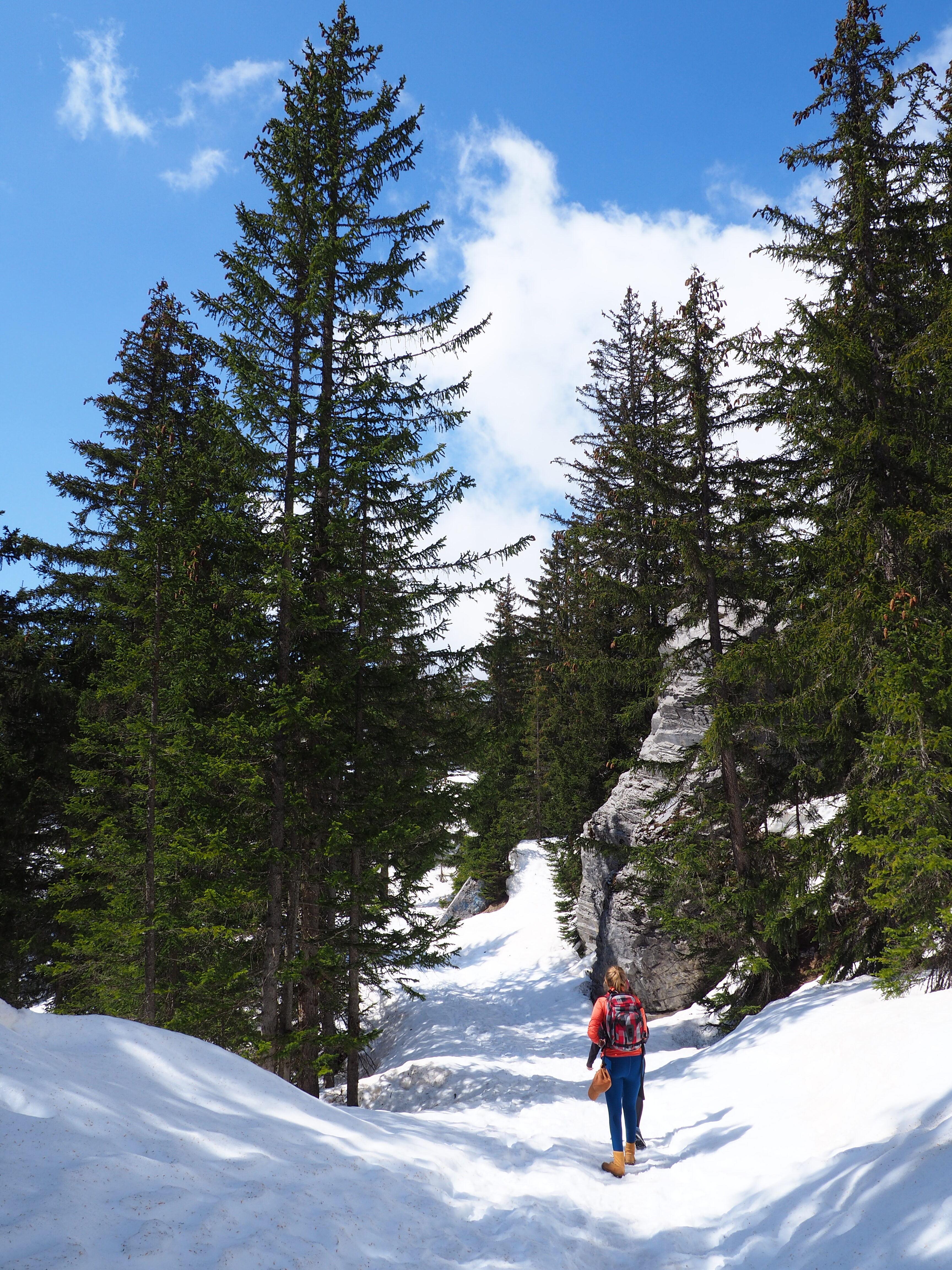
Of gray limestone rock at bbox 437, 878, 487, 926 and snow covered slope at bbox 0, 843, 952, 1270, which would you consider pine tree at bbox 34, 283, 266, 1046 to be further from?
gray limestone rock at bbox 437, 878, 487, 926

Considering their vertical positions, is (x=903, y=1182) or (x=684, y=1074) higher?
(x=903, y=1182)

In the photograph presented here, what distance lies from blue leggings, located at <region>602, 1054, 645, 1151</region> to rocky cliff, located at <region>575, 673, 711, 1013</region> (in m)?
7.17

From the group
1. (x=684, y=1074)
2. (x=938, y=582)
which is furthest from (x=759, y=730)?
(x=684, y=1074)

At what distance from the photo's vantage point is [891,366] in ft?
34.9

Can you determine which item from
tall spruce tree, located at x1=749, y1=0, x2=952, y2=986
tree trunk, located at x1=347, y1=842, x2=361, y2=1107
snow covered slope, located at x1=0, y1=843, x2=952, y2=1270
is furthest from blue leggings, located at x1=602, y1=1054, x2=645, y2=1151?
tree trunk, located at x1=347, y1=842, x2=361, y2=1107

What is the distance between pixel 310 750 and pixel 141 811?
572 centimetres

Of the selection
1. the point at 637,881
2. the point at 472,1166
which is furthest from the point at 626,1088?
the point at 637,881

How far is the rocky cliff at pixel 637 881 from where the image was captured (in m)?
15.7

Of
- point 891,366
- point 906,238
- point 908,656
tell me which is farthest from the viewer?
point 906,238

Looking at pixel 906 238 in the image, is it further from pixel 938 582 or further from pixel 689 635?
pixel 689 635

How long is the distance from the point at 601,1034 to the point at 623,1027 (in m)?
0.24

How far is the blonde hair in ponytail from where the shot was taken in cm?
734

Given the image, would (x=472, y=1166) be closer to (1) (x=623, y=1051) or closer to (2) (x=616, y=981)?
(1) (x=623, y=1051)

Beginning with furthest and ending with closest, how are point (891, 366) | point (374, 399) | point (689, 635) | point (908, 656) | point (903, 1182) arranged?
point (689, 635) < point (374, 399) < point (891, 366) < point (908, 656) < point (903, 1182)
